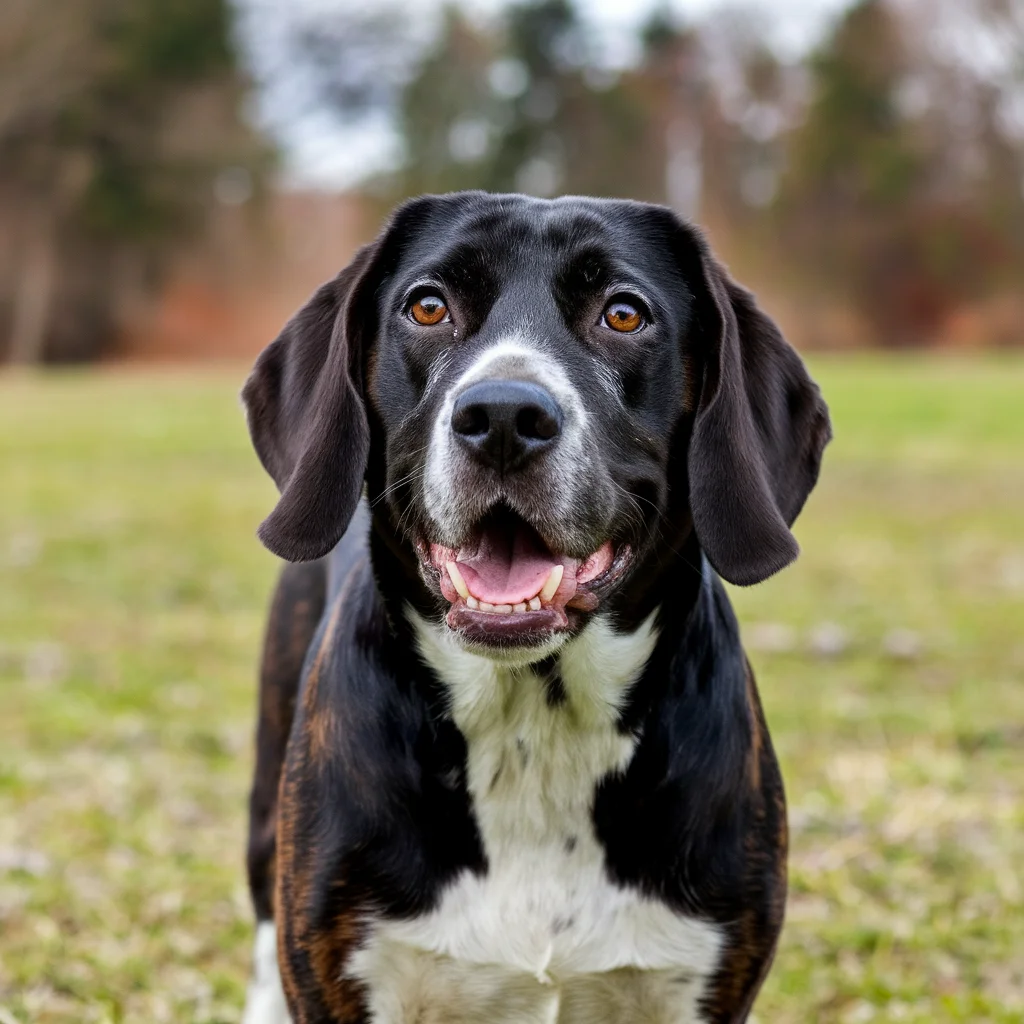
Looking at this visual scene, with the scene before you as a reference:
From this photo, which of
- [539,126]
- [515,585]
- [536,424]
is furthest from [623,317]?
[539,126]

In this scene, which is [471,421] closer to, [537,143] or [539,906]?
[539,906]

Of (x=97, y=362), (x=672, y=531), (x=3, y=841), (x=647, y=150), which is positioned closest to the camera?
(x=672, y=531)

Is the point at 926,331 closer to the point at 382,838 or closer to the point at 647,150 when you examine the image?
the point at 647,150

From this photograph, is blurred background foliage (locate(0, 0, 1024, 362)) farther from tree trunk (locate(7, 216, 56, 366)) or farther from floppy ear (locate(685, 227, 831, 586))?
floppy ear (locate(685, 227, 831, 586))

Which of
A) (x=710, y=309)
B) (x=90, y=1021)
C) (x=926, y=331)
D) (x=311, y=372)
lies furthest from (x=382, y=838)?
(x=926, y=331)

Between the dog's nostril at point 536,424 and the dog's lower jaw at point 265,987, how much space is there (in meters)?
1.60

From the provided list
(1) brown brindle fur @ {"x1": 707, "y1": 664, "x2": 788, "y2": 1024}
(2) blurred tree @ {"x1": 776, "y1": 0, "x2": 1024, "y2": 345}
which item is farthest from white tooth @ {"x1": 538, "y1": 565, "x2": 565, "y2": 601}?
(2) blurred tree @ {"x1": 776, "y1": 0, "x2": 1024, "y2": 345}

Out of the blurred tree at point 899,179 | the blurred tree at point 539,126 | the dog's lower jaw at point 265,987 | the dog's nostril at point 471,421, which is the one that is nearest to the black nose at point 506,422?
the dog's nostril at point 471,421

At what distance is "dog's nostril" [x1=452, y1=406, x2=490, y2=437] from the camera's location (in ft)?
7.71

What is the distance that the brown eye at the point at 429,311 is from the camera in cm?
274

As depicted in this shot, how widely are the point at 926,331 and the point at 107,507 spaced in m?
34.8

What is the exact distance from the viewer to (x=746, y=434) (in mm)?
2686

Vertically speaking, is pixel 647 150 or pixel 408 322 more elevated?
pixel 647 150

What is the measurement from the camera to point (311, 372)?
289 centimetres
